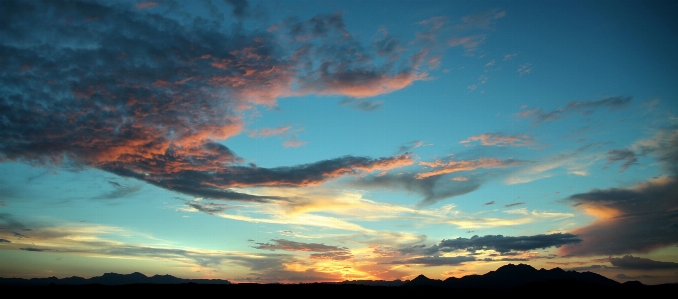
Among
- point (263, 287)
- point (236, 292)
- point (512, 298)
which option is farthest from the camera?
point (263, 287)

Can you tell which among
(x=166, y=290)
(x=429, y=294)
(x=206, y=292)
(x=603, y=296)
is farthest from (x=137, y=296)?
(x=603, y=296)

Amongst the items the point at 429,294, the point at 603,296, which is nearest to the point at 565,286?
the point at 603,296

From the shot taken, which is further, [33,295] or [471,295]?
[471,295]

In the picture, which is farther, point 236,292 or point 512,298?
point 236,292

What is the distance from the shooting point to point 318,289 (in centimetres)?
6053

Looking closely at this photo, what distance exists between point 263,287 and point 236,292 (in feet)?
21.7

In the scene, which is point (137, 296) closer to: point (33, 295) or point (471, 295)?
point (33, 295)

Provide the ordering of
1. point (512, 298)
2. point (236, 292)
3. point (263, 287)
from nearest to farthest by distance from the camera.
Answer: point (512, 298) < point (236, 292) < point (263, 287)

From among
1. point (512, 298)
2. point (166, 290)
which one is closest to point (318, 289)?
point (166, 290)

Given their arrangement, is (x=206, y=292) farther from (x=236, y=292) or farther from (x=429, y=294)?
(x=429, y=294)

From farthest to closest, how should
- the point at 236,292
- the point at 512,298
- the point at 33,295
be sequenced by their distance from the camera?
the point at 236,292 → the point at 512,298 → the point at 33,295

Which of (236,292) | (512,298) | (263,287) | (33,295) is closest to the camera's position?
(33,295)

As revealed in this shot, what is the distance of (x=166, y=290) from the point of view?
55.8 m

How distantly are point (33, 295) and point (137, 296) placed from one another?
14.2 meters
